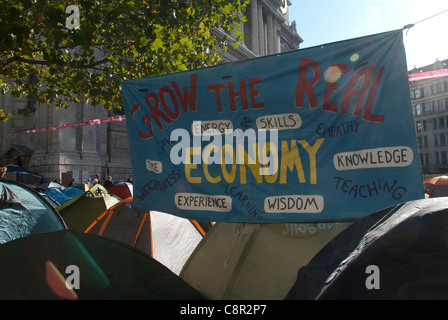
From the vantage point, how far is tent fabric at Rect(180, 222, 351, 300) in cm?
326

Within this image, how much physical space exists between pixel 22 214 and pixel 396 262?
4165 mm

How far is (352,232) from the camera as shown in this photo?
206cm

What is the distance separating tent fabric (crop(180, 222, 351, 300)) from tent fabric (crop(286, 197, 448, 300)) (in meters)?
1.43

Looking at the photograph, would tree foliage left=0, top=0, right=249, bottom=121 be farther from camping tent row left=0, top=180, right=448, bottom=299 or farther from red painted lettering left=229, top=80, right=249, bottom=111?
red painted lettering left=229, top=80, right=249, bottom=111

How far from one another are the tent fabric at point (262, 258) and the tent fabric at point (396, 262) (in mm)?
1431

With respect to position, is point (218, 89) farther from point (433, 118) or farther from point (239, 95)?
point (433, 118)

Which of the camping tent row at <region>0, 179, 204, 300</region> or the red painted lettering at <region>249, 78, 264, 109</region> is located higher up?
the red painted lettering at <region>249, 78, 264, 109</region>

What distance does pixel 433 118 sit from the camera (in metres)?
58.7

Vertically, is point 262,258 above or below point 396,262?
below

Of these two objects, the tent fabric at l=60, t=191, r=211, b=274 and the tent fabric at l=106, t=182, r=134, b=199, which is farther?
the tent fabric at l=106, t=182, r=134, b=199

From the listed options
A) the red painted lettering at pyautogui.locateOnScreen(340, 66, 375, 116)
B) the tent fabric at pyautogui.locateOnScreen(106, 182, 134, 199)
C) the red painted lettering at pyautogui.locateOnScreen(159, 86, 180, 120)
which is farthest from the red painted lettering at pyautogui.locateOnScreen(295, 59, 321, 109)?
the tent fabric at pyautogui.locateOnScreen(106, 182, 134, 199)

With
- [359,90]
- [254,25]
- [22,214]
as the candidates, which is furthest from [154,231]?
[254,25]

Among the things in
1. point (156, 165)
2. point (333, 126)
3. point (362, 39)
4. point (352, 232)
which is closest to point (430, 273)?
point (352, 232)
